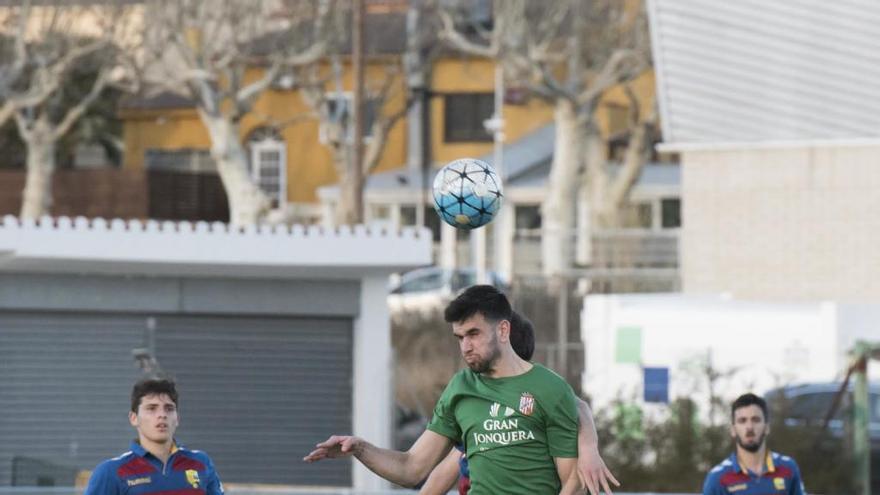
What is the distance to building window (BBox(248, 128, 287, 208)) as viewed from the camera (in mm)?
61906

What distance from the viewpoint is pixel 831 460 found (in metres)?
22.5

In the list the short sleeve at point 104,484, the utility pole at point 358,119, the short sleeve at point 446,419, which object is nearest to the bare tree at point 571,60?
the utility pole at point 358,119

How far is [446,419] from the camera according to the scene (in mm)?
8367

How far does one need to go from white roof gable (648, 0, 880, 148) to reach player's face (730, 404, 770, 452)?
19.9 metres

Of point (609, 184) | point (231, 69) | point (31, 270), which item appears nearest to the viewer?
point (31, 270)

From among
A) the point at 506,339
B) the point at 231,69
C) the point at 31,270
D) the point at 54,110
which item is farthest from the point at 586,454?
the point at 54,110

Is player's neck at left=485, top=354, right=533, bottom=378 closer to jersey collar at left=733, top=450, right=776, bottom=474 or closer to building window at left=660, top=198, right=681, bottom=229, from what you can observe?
jersey collar at left=733, top=450, right=776, bottom=474

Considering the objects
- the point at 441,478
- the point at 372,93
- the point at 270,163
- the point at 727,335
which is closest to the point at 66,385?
the point at 727,335

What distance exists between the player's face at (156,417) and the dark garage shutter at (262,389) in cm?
1455

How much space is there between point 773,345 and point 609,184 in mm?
26302

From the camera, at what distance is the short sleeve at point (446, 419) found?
27.2 ft

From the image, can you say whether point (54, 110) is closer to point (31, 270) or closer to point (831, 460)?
point (31, 270)

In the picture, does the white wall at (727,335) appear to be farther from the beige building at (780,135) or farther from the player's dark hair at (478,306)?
the player's dark hair at (478,306)

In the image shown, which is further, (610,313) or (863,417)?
(610,313)
